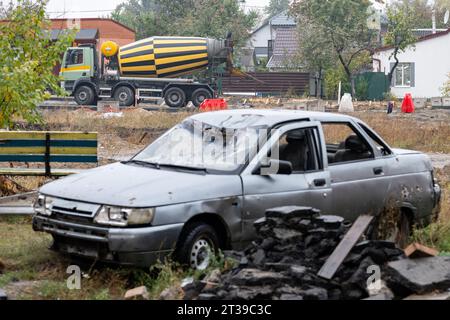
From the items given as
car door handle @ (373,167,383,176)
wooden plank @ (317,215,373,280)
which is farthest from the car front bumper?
car door handle @ (373,167,383,176)

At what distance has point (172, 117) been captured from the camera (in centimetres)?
2578

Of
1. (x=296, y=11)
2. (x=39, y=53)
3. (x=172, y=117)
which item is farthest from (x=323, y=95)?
(x=39, y=53)

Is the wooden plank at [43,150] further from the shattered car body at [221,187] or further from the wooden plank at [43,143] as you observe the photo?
Answer: the shattered car body at [221,187]

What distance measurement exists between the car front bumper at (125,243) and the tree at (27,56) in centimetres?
464

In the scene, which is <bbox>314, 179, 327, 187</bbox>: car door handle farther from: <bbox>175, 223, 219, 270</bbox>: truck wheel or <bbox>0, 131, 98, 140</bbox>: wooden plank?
<bbox>0, 131, 98, 140</bbox>: wooden plank

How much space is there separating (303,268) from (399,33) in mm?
40617

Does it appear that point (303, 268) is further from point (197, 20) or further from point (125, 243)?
point (197, 20)

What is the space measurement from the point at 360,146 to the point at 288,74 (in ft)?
131

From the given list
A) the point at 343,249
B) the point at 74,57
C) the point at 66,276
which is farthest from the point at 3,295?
the point at 74,57

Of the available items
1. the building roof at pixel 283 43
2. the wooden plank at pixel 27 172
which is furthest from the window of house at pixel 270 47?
the wooden plank at pixel 27 172

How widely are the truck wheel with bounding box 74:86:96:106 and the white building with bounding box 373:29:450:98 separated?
20014mm

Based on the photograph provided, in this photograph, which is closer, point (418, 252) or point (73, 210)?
point (418, 252)

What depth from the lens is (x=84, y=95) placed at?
35781 mm

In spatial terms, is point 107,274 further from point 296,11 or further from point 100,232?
point 296,11
